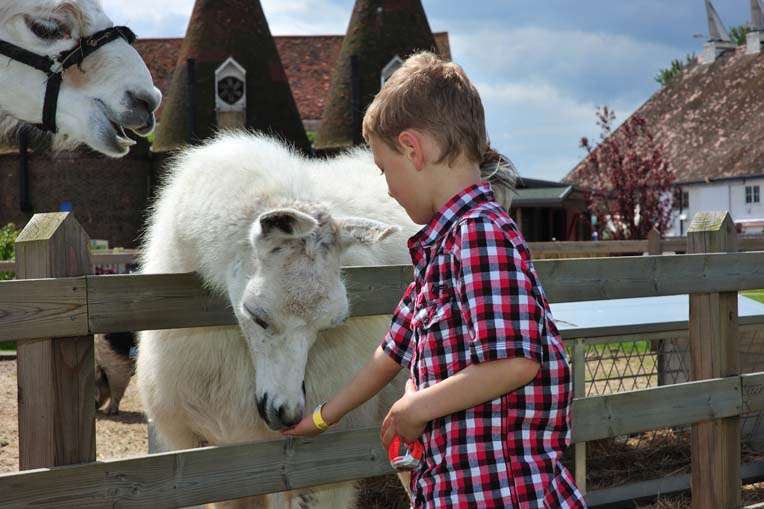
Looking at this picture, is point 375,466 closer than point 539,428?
No

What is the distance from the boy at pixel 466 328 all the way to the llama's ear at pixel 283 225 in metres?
1.04

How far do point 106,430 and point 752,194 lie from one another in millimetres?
36694

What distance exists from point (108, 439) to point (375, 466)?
458 centimetres

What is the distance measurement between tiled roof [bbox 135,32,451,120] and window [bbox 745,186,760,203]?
14460mm

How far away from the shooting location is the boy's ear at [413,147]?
6.84 ft

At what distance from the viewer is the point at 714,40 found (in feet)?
161

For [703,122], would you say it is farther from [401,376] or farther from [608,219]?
[401,376]

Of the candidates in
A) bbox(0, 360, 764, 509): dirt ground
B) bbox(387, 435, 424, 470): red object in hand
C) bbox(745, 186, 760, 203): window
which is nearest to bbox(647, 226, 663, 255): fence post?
bbox(0, 360, 764, 509): dirt ground

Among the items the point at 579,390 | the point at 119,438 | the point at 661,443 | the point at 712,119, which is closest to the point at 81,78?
the point at 579,390

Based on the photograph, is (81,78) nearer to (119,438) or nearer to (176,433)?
(176,433)

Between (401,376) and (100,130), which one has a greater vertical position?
(100,130)

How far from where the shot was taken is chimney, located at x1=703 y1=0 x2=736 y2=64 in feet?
158

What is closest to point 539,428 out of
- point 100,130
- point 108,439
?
point 100,130

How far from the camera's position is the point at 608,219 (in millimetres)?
29000
